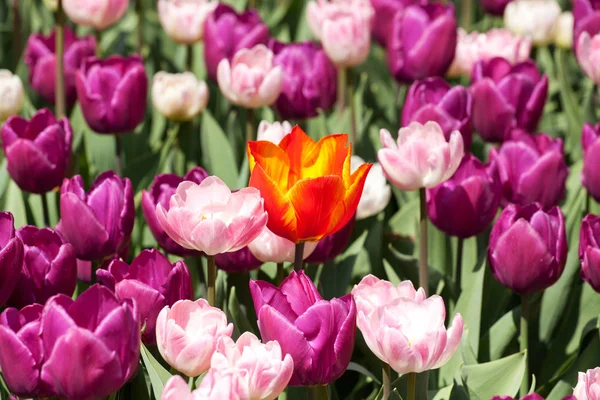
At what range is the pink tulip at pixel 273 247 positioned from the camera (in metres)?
1.71

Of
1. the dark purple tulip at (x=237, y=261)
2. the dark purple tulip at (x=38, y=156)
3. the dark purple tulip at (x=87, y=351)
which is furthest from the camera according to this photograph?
the dark purple tulip at (x=38, y=156)

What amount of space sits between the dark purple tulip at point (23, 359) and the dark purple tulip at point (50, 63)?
162 cm

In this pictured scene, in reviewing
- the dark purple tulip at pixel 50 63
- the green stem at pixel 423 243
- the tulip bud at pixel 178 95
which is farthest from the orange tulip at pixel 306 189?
the dark purple tulip at pixel 50 63

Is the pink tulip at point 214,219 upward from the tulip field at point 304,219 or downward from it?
upward

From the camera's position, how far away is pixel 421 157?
1833mm

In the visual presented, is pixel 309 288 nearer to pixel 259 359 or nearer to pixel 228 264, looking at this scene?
pixel 259 359

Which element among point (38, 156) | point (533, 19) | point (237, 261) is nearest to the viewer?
point (237, 261)

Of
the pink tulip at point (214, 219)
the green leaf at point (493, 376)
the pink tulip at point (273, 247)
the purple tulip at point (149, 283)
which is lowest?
the green leaf at point (493, 376)

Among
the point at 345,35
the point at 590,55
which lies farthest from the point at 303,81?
the point at 590,55

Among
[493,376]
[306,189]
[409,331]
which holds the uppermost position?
[306,189]

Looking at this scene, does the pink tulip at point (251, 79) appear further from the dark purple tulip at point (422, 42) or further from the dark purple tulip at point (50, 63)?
the dark purple tulip at point (50, 63)

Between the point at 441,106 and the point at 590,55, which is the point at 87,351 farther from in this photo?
the point at 590,55

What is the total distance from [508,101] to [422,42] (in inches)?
12.9

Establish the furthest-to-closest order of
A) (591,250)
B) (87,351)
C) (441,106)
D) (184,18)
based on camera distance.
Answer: (184,18) → (441,106) → (591,250) → (87,351)
